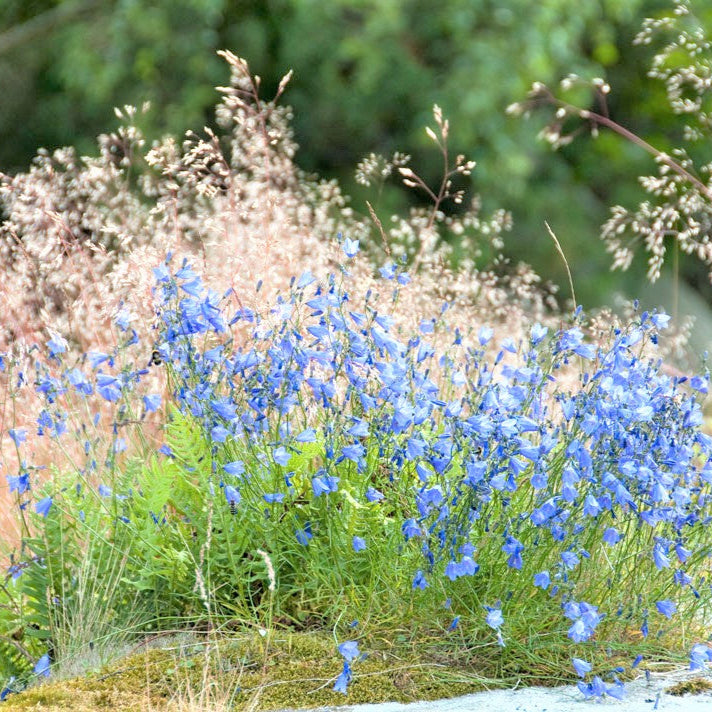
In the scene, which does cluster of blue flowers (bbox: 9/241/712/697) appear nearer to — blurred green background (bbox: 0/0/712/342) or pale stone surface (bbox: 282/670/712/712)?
pale stone surface (bbox: 282/670/712/712)

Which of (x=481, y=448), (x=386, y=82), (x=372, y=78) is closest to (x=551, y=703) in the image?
(x=481, y=448)

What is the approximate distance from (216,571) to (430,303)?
1932 millimetres

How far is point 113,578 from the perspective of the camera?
2928 mm

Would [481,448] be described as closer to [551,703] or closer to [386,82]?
[551,703]

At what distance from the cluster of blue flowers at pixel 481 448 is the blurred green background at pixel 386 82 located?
5.06 metres

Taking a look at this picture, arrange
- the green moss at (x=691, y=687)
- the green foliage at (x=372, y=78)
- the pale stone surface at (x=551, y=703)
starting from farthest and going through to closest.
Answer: the green foliage at (x=372, y=78) → the green moss at (x=691, y=687) → the pale stone surface at (x=551, y=703)

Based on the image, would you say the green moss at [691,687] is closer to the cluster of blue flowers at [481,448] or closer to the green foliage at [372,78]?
the cluster of blue flowers at [481,448]

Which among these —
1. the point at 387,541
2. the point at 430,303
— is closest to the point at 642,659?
the point at 387,541

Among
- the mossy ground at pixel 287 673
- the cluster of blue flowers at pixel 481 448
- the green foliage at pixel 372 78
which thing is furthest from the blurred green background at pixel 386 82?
the mossy ground at pixel 287 673

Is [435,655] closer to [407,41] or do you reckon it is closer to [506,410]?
[506,410]

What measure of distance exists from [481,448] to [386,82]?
6.35 meters

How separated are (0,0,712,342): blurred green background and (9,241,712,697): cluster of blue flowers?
Result: 199 inches

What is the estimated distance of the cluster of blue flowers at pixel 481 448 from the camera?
2.49 metres

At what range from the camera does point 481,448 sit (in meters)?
2.52
